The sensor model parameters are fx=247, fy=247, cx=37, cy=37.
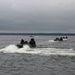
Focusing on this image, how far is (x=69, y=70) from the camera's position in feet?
74.9

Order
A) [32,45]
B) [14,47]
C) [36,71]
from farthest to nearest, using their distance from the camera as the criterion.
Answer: [32,45]
[14,47]
[36,71]

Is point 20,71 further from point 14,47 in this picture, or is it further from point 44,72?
point 14,47

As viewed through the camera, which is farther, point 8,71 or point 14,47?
point 14,47

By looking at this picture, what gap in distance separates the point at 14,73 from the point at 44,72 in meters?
2.66

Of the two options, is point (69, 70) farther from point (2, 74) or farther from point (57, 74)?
point (2, 74)

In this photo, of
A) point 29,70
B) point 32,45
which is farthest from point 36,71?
point 32,45

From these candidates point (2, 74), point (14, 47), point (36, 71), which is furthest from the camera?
point (14, 47)

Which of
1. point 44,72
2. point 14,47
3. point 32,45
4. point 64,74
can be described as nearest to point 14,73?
point 44,72

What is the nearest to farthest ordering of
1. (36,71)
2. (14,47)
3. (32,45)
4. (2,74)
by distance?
1. (2,74)
2. (36,71)
3. (14,47)
4. (32,45)

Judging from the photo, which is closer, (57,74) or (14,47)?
(57,74)

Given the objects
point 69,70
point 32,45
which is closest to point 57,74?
point 69,70

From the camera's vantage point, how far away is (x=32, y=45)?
181ft

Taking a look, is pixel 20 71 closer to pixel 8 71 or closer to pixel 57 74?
pixel 8 71

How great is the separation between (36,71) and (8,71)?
256 cm
